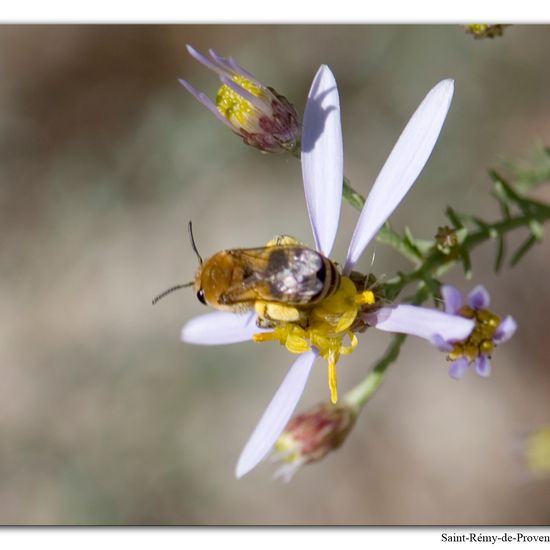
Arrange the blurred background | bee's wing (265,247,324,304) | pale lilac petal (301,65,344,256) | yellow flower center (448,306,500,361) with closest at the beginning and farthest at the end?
bee's wing (265,247,324,304), yellow flower center (448,306,500,361), pale lilac petal (301,65,344,256), the blurred background

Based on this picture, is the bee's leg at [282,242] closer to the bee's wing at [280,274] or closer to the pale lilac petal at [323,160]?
the bee's wing at [280,274]

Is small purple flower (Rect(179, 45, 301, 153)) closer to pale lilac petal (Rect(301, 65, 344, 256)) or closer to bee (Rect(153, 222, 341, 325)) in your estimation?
pale lilac petal (Rect(301, 65, 344, 256))

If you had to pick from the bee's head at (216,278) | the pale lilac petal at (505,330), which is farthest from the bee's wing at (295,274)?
the pale lilac petal at (505,330)

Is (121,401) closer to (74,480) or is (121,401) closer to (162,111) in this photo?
(74,480)

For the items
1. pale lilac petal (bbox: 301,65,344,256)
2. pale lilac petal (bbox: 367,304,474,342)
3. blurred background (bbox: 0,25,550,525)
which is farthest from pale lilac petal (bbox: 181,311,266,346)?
blurred background (bbox: 0,25,550,525)
